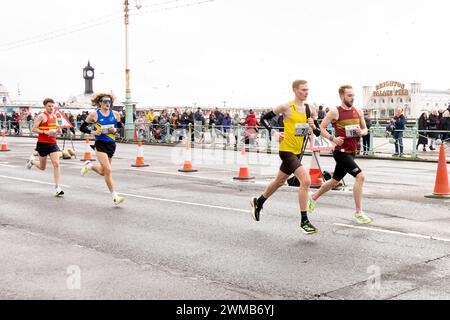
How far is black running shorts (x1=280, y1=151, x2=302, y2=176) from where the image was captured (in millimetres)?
7527

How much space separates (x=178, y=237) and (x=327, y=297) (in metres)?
2.90

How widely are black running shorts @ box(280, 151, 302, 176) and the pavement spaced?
0.83 m

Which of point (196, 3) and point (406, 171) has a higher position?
point (196, 3)

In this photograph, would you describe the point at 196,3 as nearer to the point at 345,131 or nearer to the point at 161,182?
the point at 161,182

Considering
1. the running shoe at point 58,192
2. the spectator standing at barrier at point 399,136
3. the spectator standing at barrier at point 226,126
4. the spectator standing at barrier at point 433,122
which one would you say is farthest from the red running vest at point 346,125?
the spectator standing at barrier at point 226,126

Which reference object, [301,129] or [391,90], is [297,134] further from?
[391,90]

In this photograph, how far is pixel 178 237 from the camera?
7371mm

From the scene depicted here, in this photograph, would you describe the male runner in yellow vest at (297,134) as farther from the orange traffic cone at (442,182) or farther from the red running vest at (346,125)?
the orange traffic cone at (442,182)

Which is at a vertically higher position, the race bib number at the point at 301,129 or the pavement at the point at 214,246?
the race bib number at the point at 301,129

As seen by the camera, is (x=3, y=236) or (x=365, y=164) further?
(x=365, y=164)

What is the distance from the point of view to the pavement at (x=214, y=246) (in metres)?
5.17

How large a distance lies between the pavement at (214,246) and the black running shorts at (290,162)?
0.83 metres
